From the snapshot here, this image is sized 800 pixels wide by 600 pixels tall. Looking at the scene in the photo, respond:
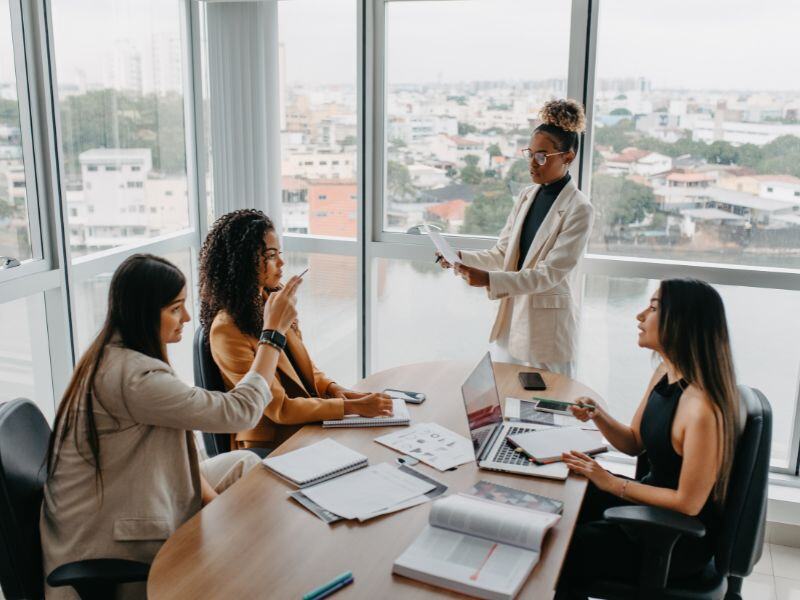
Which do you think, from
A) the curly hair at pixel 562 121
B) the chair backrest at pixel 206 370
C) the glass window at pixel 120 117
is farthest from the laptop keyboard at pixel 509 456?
the glass window at pixel 120 117

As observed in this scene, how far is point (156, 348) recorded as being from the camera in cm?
194

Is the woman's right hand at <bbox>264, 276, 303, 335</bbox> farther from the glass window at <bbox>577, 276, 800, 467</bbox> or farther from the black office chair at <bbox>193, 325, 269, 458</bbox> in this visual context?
the glass window at <bbox>577, 276, 800, 467</bbox>

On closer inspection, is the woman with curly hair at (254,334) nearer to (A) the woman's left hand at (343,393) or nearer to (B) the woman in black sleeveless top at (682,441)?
(A) the woman's left hand at (343,393)

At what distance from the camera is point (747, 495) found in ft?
6.36

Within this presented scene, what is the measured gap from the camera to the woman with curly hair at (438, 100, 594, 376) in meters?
3.18

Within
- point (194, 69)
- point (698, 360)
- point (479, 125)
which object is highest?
point (194, 69)

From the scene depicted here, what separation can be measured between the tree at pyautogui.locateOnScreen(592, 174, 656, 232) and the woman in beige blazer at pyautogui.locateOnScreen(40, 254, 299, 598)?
227 centimetres

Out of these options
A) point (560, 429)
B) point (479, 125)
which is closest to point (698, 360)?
point (560, 429)

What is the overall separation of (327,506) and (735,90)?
264 centimetres

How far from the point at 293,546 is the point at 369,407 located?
0.79 meters

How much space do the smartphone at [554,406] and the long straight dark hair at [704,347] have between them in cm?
52

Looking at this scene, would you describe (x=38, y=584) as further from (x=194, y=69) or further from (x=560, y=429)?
(x=194, y=69)

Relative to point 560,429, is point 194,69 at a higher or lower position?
higher

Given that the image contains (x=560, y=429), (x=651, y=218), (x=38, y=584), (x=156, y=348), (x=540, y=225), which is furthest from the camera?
(x=651, y=218)
